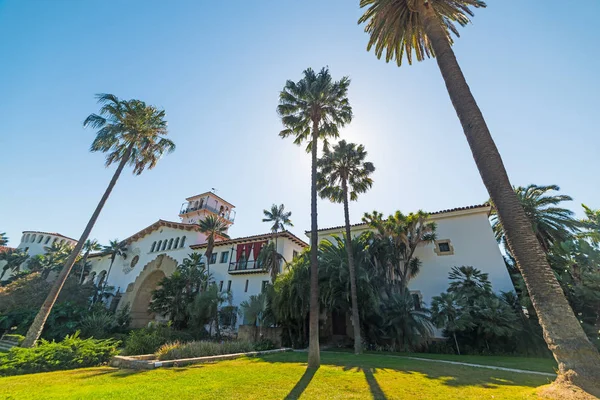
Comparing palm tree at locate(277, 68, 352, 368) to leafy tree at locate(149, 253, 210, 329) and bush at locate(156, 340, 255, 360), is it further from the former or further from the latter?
leafy tree at locate(149, 253, 210, 329)

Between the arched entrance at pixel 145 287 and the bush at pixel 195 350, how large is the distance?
22280 millimetres

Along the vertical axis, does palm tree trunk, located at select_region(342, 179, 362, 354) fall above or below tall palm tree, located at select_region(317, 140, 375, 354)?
below

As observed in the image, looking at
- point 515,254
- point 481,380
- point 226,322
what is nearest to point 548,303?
point 515,254

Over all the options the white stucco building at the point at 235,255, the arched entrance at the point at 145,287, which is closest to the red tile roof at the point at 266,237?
the white stucco building at the point at 235,255

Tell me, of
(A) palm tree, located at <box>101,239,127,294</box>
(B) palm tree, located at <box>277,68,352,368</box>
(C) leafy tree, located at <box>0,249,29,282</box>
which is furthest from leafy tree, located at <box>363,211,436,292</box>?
(C) leafy tree, located at <box>0,249,29,282</box>

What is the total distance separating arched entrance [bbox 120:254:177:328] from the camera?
1315 inches

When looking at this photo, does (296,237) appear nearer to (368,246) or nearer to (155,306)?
(368,246)

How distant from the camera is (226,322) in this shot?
2638 centimetres

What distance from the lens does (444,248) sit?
70.8ft

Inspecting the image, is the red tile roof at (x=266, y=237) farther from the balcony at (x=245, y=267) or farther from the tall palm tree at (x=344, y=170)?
the tall palm tree at (x=344, y=170)

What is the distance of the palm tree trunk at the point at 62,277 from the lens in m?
13.6

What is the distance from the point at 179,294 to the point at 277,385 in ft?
75.6

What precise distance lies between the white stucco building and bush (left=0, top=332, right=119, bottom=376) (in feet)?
52.0

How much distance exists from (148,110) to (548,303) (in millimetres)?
23531
